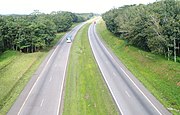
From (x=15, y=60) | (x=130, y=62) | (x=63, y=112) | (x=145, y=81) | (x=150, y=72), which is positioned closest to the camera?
(x=63, y=112)

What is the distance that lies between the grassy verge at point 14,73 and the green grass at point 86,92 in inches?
313

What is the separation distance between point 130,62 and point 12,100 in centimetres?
2914

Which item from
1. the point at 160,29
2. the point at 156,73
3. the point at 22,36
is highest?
the point at 160,29

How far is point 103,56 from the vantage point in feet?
216

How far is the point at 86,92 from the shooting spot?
40.7 m

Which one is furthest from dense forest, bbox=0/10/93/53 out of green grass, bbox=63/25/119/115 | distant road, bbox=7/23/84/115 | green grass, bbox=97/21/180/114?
green grass, bbox=97/21/180/114

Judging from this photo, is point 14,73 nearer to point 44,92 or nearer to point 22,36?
point 44,92

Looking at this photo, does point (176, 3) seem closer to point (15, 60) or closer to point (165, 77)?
point (165, 77)

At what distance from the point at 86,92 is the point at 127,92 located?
6.34 metres

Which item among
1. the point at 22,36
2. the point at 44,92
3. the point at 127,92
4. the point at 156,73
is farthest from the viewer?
the point at 22,36

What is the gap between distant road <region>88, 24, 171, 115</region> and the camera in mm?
33594

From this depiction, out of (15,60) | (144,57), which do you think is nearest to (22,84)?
(15,60)

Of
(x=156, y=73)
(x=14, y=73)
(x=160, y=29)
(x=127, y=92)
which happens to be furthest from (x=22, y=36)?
(x=127, y=92)

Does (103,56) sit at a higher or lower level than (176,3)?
lower
